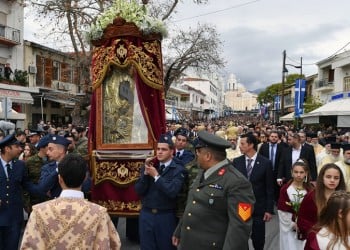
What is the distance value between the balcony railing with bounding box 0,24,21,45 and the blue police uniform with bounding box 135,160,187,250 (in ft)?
74.8

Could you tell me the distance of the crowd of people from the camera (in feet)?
9.20

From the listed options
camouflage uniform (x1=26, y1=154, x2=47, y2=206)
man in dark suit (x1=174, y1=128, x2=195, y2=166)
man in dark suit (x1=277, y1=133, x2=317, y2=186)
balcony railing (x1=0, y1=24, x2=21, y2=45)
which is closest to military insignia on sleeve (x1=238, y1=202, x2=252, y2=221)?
camouflage uniform (x1=26, y1=154, x2=47, y2=206)

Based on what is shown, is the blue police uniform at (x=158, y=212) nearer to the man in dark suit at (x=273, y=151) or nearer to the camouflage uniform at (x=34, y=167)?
the camouflage uniform at (x=34, y=167)

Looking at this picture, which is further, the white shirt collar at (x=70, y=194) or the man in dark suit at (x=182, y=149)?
the man in dark suit at (x=182, y=149)

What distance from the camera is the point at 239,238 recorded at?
3432mm

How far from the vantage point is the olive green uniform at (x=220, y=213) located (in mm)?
3469

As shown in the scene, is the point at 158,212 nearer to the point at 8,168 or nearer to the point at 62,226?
the point at 8,168

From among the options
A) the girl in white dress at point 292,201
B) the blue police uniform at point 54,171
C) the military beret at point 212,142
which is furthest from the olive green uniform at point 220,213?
the girl in white dress at point 292,201

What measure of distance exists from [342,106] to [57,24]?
537 inches

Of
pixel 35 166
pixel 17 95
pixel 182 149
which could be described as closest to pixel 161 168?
pixel 35 166

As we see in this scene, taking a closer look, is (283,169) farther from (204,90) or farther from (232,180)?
(204,90)

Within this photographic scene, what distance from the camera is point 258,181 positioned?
20.4 feet

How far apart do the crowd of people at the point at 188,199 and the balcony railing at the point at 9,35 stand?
19315 millimetres

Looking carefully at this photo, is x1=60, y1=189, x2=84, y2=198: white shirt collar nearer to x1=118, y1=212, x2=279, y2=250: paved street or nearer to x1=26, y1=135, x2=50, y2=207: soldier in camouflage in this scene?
x1=26, y1=135, x2=50, y2=207: soldier in camouflage
